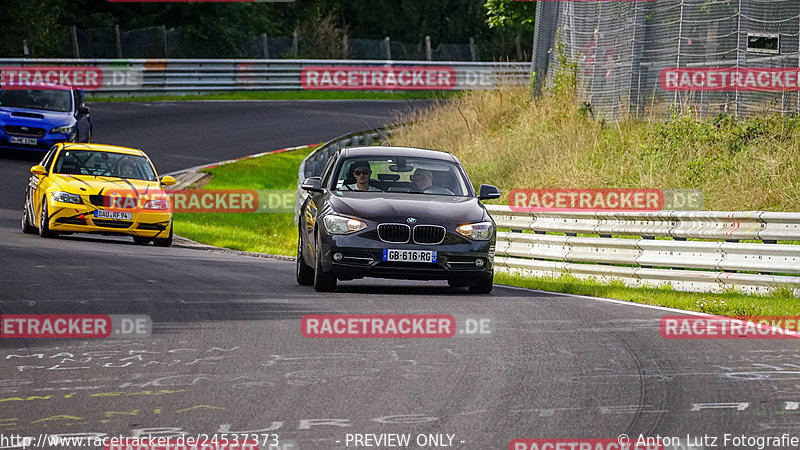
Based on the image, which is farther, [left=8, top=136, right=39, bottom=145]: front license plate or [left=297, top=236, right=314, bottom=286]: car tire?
[left=8, top=136, right=39, bottom=145]: front license plate

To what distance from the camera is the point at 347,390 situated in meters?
7.93

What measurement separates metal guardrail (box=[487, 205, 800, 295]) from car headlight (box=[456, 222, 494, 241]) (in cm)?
269

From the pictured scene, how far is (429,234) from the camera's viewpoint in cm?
1324

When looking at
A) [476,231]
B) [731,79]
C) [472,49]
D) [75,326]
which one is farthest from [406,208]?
[472,49]

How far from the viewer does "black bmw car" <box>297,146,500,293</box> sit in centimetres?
1312

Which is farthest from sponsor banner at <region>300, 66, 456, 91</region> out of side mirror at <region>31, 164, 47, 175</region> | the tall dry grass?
side mirror at <region>31, 164, 47, 175</region>

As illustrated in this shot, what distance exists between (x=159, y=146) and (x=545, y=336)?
2498cm

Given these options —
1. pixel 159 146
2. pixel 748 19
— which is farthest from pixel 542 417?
pixel 159 146

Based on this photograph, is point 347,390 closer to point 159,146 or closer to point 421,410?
point 421,410

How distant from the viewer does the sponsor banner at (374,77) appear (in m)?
50.5

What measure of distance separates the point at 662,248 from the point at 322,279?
14.2 ft

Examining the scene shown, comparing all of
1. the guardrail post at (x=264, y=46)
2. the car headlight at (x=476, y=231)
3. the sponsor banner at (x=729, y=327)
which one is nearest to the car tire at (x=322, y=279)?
the car headlight at (x=476, y=231)

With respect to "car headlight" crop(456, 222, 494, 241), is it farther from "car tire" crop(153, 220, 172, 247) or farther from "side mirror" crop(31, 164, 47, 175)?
"side mirror" crop(31, 164, 47, 175)

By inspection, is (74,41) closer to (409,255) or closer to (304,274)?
(304,274)
